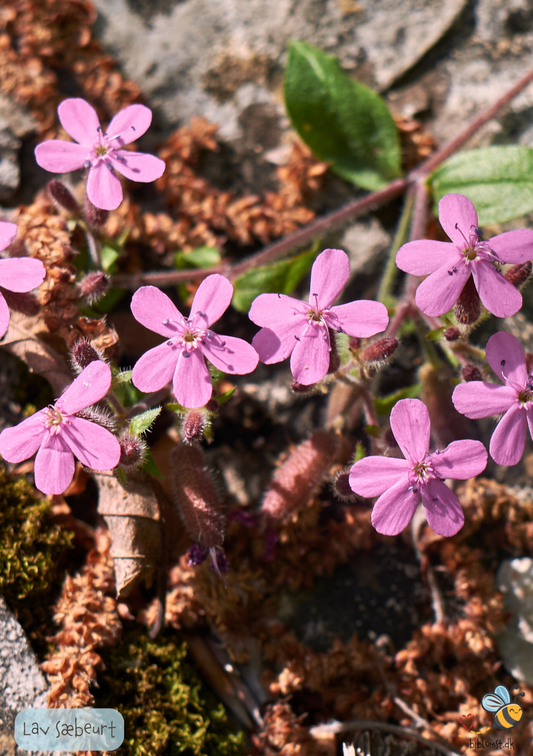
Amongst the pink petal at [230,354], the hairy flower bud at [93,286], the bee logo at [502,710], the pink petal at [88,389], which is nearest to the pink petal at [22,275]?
the hairy flower bud at [93,286]

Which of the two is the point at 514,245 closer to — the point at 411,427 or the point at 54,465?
the point at 411,427

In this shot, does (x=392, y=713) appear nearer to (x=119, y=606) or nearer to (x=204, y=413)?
(x=119, y=606)

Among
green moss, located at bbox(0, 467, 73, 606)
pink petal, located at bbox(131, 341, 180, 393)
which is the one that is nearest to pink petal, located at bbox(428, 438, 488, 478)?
pink petal, located at bbox(131, 341, 180, 393)

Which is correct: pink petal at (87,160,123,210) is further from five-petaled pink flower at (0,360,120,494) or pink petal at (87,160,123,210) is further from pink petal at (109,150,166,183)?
five-petaled pink flower at (0,360,120,494)

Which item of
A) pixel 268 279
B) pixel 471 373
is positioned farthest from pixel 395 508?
pixel 268 279

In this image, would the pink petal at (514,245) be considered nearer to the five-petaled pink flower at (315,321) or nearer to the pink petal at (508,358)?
the pink petal at (508,358)

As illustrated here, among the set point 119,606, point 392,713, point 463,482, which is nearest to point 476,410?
point 463,482
